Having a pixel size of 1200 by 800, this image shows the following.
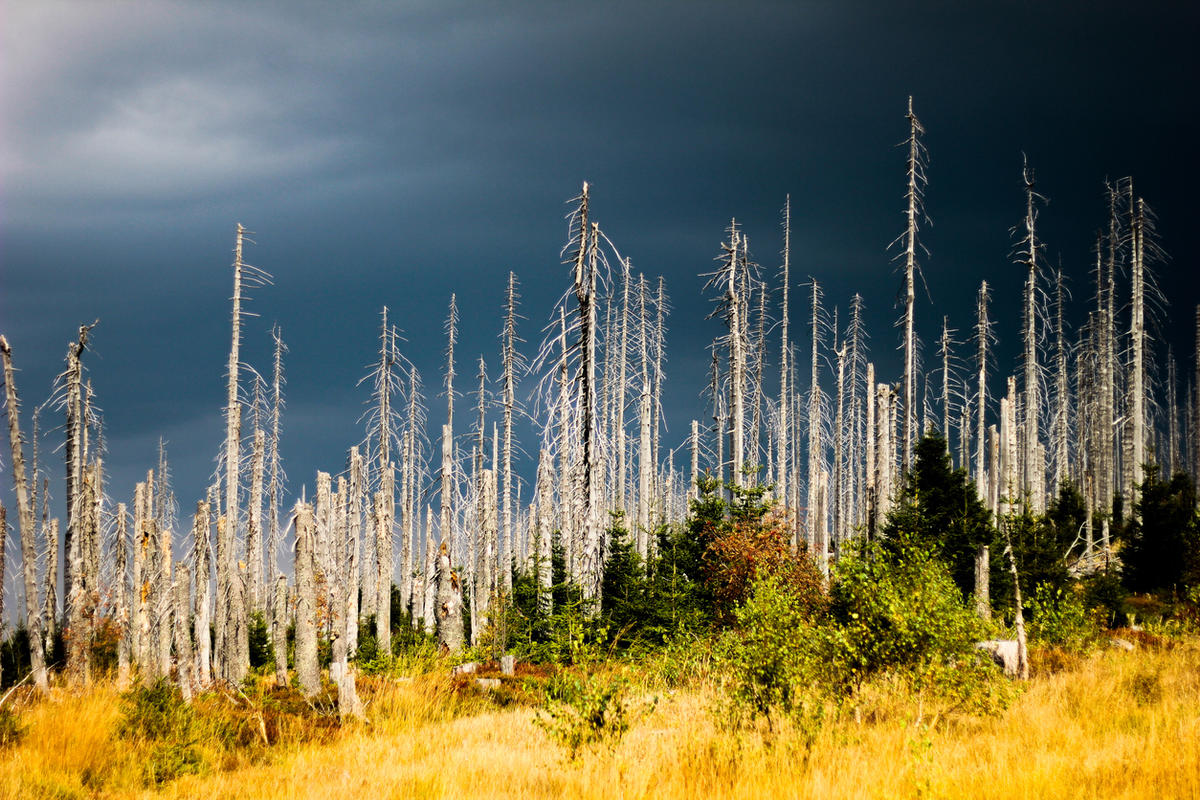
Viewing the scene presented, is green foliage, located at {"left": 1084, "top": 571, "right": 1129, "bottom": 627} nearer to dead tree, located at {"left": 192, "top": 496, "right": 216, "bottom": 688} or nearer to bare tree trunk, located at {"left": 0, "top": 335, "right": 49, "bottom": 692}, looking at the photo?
dead tree, located at {"left": 192, "top": 496, "right": 216, "bottom": 688}

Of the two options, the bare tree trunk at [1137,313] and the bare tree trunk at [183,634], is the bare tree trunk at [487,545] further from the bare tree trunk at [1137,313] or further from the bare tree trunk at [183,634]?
the bare tree trunk at [1137,313]

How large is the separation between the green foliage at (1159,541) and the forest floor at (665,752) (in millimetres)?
13072

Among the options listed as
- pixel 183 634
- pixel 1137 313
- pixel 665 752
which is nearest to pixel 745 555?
pixel 665 752

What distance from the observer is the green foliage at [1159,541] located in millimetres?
25047

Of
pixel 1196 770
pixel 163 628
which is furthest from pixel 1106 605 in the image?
pixel 163 628

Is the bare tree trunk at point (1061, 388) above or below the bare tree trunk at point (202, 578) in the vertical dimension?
above

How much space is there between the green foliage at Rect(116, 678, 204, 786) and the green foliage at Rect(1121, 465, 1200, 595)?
25.7m

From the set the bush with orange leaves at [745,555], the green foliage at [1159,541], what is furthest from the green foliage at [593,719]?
the green foliage at [1159,541]

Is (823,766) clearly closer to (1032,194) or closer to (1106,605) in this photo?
(1106,605)

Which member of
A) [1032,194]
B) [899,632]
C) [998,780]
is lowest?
[998,780]

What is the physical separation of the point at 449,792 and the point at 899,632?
19.9 feet

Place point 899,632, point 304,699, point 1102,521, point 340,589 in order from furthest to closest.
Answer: point 1102,521 < point 340,589 < point 304,699 < point 899,632

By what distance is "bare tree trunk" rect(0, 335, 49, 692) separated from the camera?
2183cm

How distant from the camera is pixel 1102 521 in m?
33.3
